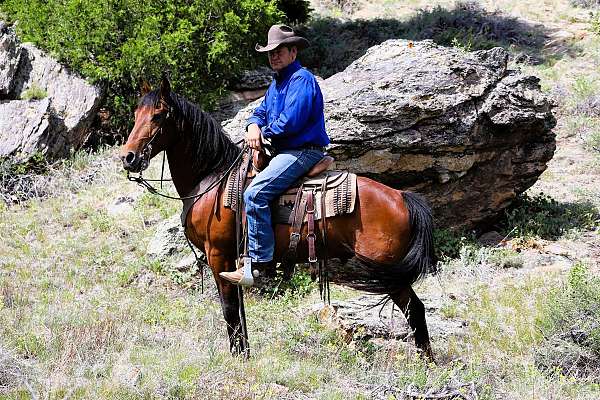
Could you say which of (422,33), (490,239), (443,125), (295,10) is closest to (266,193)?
(443,125)

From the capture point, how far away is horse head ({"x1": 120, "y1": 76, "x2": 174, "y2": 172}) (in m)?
5.53

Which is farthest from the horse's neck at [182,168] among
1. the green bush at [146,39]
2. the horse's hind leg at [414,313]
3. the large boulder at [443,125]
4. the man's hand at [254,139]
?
the green bush at [146,39]

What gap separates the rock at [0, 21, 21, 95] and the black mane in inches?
282

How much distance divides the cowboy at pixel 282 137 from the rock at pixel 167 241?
3.05 m

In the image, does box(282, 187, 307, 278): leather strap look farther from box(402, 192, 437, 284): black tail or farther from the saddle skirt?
box(402, 192, 437, 284): black tail

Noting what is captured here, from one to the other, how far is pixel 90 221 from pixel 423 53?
5485 millimetres

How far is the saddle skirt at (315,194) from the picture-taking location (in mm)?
5591

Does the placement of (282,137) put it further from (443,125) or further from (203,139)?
(443,125)

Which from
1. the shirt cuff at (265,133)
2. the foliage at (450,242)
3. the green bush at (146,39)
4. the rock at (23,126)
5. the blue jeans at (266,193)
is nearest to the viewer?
the blue jeans at (266,193)

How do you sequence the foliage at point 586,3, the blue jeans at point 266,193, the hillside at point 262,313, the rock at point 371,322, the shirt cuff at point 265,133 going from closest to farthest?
1. the hillside at point 262,313
2. the blue jeans at point 266,193
3. the shirt cuff at point 265,133
4. the rock at point 371,322
5. the foliage at point 586,3

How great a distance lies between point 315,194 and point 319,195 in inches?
1.5

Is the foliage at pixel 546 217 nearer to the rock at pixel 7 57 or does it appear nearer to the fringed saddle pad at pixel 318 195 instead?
the fringed saddle pad at pixel 318 195

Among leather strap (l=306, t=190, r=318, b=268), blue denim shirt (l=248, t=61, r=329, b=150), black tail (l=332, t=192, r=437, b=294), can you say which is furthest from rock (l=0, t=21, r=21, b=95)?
black tail (l=332, t=192, r=437, b=294)

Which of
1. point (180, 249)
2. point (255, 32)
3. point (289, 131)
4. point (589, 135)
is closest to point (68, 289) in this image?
point (180, 249)
